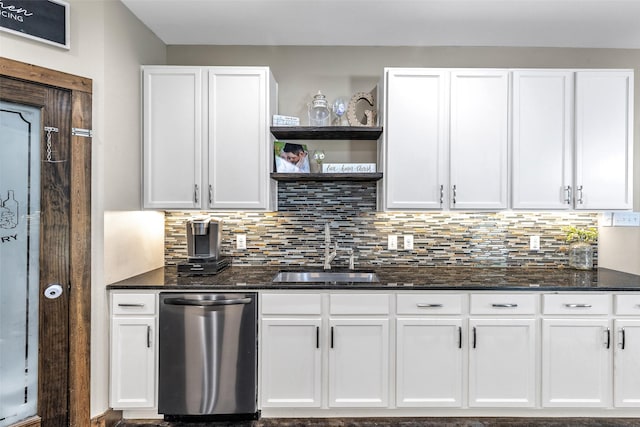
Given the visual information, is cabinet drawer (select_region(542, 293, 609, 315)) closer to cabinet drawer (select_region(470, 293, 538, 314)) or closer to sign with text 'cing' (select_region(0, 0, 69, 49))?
cabinet drawer (select_region(470, 293, 538, 314))

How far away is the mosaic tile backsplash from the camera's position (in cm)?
285

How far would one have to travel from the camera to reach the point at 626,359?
2205 mm

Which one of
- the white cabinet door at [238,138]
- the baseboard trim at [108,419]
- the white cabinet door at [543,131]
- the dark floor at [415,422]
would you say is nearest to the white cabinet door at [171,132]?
the white cabinet door at [238,138]

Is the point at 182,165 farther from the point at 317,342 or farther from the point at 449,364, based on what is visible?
the point at 449,364

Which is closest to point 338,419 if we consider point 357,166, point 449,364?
point 449,364

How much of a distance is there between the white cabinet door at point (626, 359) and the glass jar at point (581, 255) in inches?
24.2

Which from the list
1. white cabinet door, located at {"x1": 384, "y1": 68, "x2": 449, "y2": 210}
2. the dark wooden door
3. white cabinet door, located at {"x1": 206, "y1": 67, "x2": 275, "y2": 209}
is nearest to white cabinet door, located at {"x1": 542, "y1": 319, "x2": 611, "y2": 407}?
white cabinet door, located at {"x1": 384, "y1": 68, "x2": 449, "y2": 210}

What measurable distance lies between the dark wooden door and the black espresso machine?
0.70 meters

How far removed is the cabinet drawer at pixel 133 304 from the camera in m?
2.20

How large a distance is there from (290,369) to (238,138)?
5.28 feet

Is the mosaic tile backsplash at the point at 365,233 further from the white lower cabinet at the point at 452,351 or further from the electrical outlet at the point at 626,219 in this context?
the white lower cabinet at the point at 452,351

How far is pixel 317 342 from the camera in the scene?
2221mm

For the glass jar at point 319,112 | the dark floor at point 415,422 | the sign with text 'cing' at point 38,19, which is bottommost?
the dark floor at point 415,422

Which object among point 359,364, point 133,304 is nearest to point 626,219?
point 359,364
